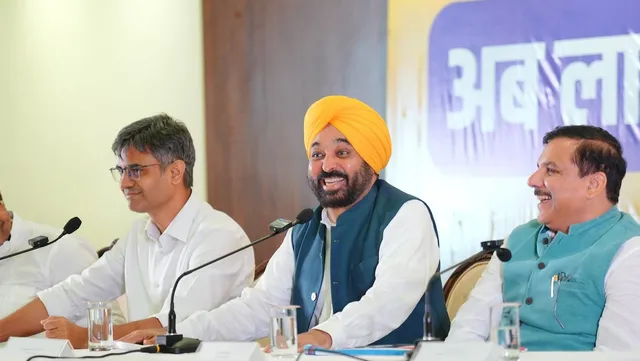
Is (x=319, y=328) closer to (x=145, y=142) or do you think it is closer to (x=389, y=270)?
(x=389, y=270)

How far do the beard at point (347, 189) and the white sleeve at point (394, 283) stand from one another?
165mm

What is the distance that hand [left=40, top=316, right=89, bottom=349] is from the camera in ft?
9.02

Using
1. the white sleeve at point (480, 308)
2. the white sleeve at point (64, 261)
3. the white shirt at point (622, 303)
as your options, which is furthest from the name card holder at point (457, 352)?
the white sleeve at point (64, 261)

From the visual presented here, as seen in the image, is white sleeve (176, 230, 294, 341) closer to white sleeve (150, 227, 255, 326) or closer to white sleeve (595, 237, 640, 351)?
white sleeve (150, 227, 255, 326)

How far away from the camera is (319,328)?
2555mm

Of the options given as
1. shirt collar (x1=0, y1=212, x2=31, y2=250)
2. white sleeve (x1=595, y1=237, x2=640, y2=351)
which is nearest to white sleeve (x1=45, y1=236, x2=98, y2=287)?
shirt collar (x1=0, y1=212, x2=31, y2=250)

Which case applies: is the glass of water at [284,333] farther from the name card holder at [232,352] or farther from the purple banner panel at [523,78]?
the purple banner panel at [523,78]

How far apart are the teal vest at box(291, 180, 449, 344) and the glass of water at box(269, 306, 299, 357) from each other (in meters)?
0.70

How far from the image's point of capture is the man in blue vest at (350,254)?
107 inches

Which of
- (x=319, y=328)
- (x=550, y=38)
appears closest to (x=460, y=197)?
(x=550, y=38)

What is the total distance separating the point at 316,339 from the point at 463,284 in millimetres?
827

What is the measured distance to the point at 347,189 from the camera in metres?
2.93

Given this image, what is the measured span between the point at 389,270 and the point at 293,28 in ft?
6.48

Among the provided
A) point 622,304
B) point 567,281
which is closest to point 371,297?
point 567,281
